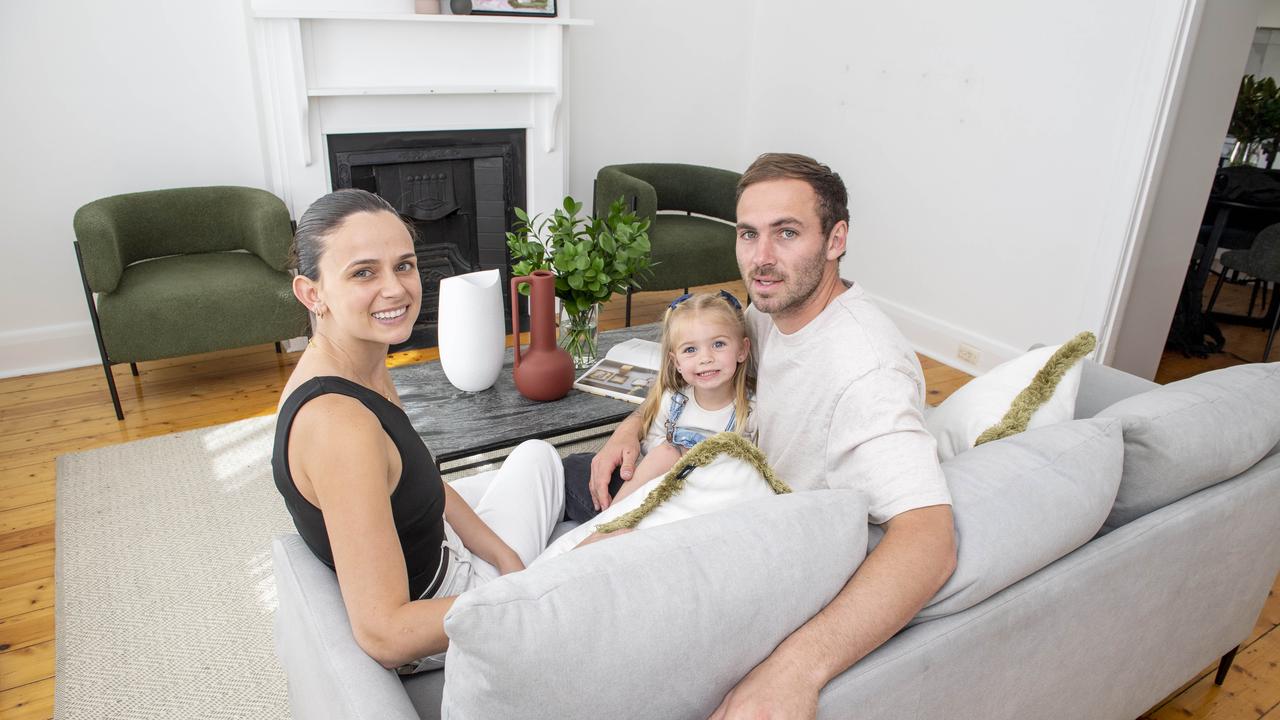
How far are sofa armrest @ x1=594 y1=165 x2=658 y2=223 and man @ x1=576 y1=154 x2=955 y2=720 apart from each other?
2.09 metres

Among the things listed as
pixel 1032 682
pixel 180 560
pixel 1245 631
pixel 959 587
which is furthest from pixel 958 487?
pixel 180 560

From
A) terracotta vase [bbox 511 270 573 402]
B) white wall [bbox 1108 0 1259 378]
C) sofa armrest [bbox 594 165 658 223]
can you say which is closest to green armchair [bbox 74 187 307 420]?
terracotta vase [bbox 511 270 573 402]

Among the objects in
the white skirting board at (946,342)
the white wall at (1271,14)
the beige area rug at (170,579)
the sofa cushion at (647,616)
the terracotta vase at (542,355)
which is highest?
the white wall at (1271,14)

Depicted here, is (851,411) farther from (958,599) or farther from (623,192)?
(623,192)

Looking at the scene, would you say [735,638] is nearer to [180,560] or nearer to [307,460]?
[307,460]

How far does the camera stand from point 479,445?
78.3 inches

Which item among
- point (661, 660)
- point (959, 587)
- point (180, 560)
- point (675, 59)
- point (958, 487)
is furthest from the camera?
point (675, 59)

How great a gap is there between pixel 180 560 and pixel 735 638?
1955mm

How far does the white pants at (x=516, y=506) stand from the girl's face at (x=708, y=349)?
37 cm

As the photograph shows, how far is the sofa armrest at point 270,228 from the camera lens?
128 inches

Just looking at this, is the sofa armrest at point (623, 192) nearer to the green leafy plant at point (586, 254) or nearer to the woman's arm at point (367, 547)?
the green leafy plant at point (586, 254)

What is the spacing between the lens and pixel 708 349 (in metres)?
1.82

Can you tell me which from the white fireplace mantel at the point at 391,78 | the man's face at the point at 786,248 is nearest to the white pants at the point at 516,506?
the man's face at the point at 786,248

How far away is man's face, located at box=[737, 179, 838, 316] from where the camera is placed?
1484 mm
